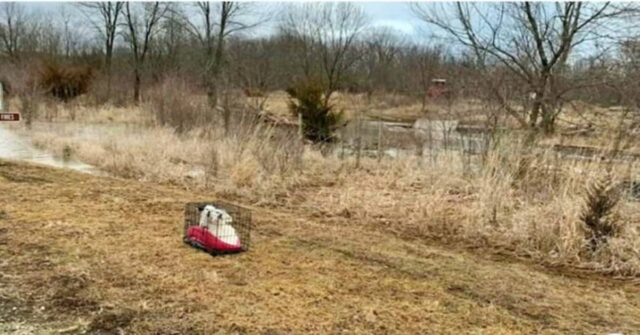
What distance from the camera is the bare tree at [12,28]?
2653 centimetres

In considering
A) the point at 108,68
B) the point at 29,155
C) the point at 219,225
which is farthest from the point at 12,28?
the point at 219,225

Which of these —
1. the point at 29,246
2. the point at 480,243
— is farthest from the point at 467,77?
the point at 29,246

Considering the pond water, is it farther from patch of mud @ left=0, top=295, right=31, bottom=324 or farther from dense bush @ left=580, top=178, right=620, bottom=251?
dense bush @ left=580, top=178, right=620, bottom=251

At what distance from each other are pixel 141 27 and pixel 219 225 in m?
24.1

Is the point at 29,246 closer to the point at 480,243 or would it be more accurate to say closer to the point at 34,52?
the point at 480,243

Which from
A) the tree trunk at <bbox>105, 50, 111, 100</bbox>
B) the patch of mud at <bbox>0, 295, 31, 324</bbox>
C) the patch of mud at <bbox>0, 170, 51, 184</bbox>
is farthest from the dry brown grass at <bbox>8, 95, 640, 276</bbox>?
the tree trunk at <bbox>105, 50, 111, 100</bbox>

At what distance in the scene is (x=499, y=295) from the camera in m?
2.97

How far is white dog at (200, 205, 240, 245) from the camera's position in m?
3.58

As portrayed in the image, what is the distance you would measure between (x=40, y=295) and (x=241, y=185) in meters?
3.33

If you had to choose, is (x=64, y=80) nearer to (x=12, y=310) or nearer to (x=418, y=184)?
(x=418, y=184)

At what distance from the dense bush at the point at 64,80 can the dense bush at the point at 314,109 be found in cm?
1134

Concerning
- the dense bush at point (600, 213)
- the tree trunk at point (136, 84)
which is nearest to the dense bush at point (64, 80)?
the tree trunk at point (136, 84)

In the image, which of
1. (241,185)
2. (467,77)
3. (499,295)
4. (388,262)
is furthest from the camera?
(467,77)

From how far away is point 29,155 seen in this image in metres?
8.78
